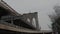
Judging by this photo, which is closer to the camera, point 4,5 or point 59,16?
point 4,5

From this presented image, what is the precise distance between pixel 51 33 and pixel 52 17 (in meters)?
12.9

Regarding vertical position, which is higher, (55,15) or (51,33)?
(55,15)

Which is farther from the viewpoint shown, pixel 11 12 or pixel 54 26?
pixel 54 26

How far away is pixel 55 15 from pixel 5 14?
1842cm

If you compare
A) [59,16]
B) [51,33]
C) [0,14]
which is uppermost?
[59,16]

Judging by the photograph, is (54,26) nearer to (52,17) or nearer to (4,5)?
(52,17)

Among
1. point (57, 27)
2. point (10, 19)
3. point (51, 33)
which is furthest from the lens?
point (57, 27)

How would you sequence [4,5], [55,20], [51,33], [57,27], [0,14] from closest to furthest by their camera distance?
[4,5]
[0,14]
[51,33]
[57,27]
[55,20]

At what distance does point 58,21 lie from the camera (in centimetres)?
2894

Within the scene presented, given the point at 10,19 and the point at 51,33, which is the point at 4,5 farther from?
the point at 51,33

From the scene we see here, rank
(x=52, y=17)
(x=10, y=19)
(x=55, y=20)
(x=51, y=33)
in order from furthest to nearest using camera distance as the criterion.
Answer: (x=52, y=17) → (x=55, y=20) → (x=51, y=33) → (x=10, y=19)

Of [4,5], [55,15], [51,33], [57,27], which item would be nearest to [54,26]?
[57,27]

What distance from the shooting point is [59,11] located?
31.6 m

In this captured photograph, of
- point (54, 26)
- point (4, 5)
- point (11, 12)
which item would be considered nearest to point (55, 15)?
point (54, 26)
